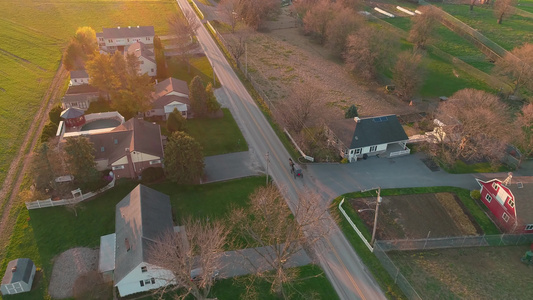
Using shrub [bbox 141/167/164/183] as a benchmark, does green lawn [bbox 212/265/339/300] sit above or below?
below

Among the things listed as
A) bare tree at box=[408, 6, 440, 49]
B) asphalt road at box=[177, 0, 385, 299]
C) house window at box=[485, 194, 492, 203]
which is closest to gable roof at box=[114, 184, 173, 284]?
asphalt road at box=[177, 0, 385, 299]

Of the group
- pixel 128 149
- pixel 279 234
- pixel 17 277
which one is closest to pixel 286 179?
pixel 279 234

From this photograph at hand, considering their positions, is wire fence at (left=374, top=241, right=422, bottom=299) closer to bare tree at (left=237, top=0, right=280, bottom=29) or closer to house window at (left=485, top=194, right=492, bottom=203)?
house window at (left=485, top=194, right=492, bottom=203)

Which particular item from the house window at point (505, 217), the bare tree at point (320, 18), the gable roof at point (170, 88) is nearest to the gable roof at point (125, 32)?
Answer: the gable roof at point (170, 88)

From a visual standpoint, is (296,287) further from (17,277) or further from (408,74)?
(408,74)

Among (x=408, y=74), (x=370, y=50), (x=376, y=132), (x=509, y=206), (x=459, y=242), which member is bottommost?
(x=459, y=242)

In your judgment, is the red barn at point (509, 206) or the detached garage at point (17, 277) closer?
the detached garage at point (17, 277)

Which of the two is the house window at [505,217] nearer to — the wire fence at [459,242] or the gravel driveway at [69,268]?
the wire fence at [459,242]
